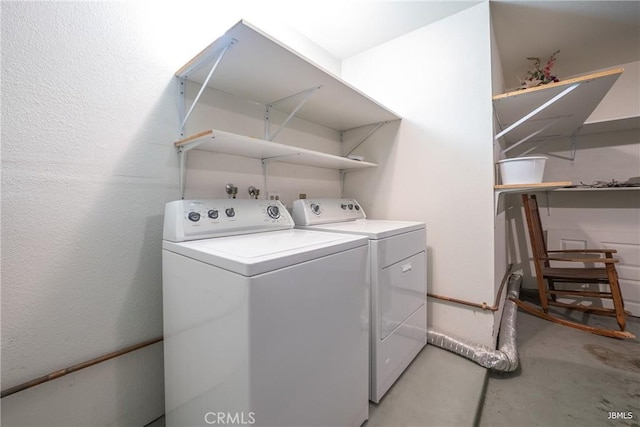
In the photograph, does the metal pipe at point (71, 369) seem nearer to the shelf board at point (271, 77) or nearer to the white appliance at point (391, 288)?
the white appliance at point (391, 288)

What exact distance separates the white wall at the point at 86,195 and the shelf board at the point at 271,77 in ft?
0.84

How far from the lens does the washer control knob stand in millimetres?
1495

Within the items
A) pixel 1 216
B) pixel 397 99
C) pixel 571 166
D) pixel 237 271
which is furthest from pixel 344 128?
pixel 571 166

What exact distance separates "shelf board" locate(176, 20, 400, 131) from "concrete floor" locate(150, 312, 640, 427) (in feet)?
5.86

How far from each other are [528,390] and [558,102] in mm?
1834

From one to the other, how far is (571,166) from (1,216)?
4.28m

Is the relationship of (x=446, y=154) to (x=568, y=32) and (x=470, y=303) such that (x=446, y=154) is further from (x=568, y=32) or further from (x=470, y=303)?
(x=568, y=32)

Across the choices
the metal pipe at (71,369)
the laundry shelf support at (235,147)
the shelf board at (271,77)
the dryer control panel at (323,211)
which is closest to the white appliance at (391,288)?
the dryer control panel at (323,211)

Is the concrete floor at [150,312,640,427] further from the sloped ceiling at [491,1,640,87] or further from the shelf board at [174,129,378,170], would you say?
the sloped ceiling at [491,1,640,87]

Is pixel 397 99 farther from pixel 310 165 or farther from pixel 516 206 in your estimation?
pixel 516 206

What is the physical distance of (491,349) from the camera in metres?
1.61

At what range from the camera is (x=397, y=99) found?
2.11 m

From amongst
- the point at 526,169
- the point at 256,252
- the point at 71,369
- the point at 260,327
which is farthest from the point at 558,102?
the point at 71,369

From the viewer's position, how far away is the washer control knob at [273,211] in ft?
4.91
